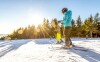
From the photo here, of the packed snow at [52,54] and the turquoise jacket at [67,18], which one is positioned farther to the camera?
the turquoise jacket at [67,18]

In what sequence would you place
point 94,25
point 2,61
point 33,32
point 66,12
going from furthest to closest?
1. point 33,32
2. point 94,25
3. point 66,12
4. point 2,61

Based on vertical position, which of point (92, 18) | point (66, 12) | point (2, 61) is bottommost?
point (2, 61)

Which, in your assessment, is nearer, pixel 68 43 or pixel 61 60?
pixel 61 60

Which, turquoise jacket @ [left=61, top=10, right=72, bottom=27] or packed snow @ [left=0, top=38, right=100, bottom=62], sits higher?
turquoise jacket @ [left=61, top=10, right=72, bottom=27]

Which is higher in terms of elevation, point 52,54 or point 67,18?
point 67,18

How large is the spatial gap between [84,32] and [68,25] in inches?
3532

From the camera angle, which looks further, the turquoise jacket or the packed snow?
the turquoise jacket

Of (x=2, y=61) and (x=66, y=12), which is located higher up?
(x=66, y=12)

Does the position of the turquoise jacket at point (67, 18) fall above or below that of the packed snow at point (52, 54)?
above

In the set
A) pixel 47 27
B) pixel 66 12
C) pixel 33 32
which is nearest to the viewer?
pixel 66 12

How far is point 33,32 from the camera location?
415 ft

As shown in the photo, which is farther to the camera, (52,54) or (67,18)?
(67,18)

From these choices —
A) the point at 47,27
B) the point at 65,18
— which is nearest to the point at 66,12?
the point at 65,18

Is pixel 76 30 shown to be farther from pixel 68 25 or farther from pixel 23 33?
pixel 68 25
